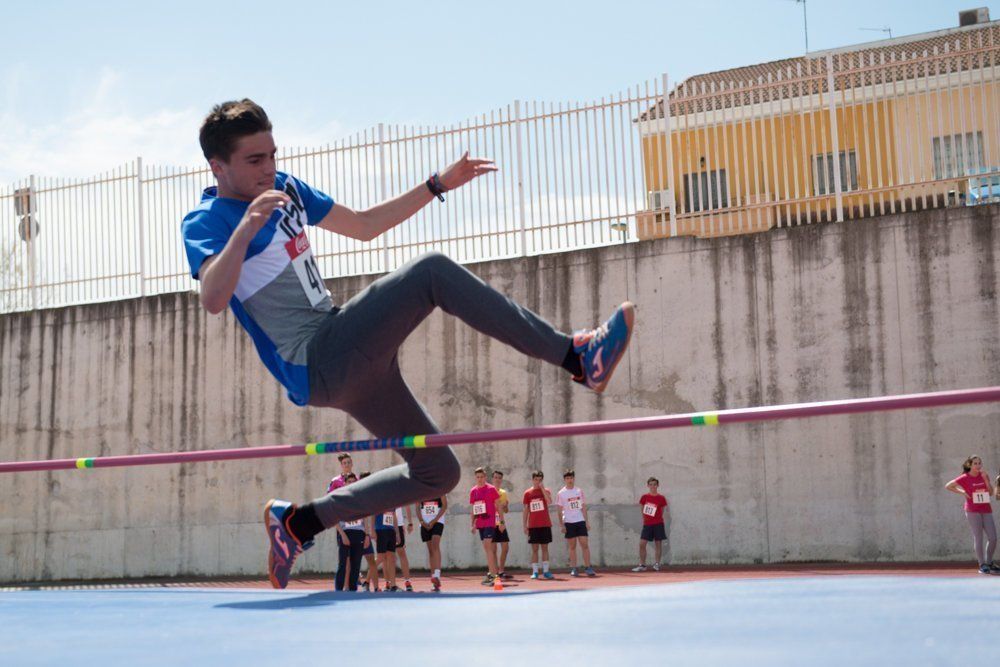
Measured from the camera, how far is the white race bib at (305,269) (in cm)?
420

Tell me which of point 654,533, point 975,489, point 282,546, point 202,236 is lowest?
point 654,533

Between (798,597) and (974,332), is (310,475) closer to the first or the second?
(974,332)

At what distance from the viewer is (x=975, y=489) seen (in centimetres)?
1285

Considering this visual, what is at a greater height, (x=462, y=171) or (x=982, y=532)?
(x=462, y=171)

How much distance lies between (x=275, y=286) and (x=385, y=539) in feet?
29.6

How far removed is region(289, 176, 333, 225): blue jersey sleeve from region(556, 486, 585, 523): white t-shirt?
408 inches

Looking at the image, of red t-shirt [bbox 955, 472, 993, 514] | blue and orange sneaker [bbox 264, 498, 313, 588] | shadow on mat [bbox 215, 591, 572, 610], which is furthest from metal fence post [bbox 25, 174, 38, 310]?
shadow on mat [bbox 215, 591, 572, 610]

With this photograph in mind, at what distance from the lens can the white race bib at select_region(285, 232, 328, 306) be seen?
4.20 meters

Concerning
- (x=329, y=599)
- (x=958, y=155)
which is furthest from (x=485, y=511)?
(x=329, y=599)

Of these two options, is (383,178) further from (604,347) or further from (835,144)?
(604,347)

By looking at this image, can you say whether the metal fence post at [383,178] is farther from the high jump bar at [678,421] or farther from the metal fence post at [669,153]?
the high jump bar at [678,421]

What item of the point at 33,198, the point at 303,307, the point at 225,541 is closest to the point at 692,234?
the point at 225,541

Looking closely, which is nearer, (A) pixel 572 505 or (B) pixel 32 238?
(A) pixel 572 505

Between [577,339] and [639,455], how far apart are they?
37.0 ft
